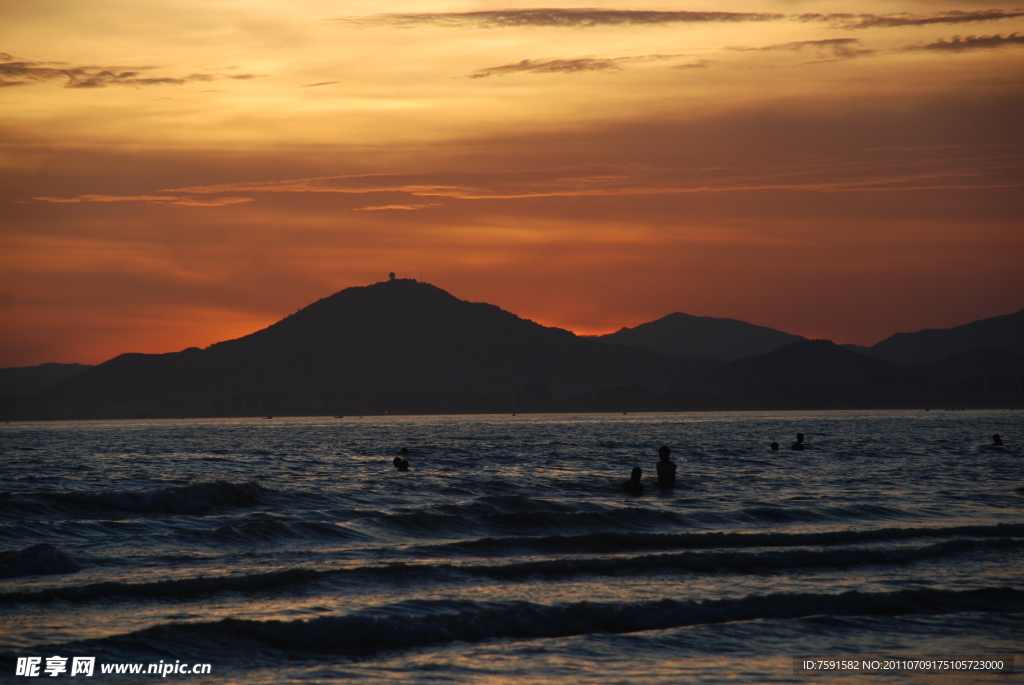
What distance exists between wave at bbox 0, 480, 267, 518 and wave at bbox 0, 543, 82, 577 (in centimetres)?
967

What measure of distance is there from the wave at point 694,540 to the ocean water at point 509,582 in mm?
86

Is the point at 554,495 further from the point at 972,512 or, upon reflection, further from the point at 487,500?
the point at 972,512

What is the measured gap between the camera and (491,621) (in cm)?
1461

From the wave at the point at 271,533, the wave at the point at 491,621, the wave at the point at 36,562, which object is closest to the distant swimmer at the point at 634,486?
the wave at the point at 271,533

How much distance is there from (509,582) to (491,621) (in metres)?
3.03

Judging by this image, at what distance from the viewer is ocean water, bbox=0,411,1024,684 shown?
1288cm

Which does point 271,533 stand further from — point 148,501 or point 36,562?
point 148,501

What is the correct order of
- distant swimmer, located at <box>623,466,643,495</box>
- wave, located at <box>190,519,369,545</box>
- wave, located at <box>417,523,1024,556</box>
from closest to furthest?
wave, located at <box>417,523,1024,556</box> < wave, located at <box>190,519,369,545</box> < distant swimmer, located at <box>623,466,643,495</box>

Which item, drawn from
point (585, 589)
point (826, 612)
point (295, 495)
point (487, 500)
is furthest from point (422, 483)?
point (826, 612)

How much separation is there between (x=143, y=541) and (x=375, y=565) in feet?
24.2

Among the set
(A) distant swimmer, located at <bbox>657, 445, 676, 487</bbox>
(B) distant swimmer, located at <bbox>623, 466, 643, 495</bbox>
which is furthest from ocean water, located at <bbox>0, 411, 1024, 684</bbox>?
(B) distant swimmer, located at <bbox>623, 466, 643, 495</bbox>

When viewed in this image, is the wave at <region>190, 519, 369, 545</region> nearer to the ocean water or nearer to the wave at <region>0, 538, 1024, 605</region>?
the ocean water

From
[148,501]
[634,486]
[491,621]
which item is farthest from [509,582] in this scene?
[148,501]

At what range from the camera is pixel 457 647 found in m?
13.5
